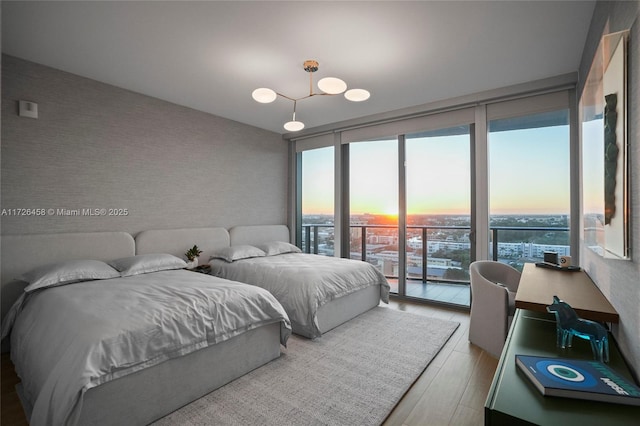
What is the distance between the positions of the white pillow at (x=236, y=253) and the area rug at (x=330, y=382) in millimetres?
1483

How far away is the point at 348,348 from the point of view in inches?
114

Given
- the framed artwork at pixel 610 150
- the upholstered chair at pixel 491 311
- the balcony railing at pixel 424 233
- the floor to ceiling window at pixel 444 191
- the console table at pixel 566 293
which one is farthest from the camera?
the balcony railing at pixel 424 233

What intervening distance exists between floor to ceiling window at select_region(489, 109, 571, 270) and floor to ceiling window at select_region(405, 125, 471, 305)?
371 mm

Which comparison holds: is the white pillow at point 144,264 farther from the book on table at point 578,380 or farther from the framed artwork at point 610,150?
the framed artwork at point 610,150

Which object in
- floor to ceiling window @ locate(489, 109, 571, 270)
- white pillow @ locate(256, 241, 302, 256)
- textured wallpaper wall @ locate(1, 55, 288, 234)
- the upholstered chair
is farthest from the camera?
white pillow @ locate(256, 241, 302, 256)

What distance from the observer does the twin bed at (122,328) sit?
1.67 meters

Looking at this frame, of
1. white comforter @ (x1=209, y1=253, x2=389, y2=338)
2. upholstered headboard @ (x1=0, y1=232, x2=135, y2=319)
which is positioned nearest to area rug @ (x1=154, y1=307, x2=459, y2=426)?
white comforter @ (x1=209, y1=253, x2=389, y2=338)

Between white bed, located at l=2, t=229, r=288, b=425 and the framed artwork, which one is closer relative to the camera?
the framed artwork

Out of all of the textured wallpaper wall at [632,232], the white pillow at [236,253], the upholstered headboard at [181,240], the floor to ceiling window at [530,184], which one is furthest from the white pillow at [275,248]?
the textured wallpaper wall at [632,232]

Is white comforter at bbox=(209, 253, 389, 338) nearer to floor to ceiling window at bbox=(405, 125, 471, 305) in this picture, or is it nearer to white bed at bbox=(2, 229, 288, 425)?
white bed at bbox=(2, 229, 288, 425)

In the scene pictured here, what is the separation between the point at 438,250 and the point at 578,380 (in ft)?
12.9

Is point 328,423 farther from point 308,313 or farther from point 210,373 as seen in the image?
point 308,313

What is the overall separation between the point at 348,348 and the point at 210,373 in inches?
50.2

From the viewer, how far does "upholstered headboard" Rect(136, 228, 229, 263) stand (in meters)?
3.75
